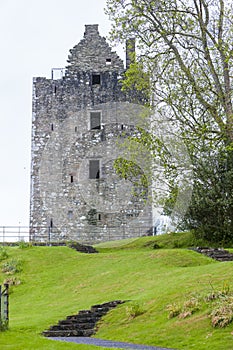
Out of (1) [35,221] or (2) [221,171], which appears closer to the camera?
(2) [221,171]

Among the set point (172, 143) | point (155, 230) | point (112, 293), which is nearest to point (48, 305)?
point (112, 293)

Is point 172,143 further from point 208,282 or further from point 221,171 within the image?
point 208,282

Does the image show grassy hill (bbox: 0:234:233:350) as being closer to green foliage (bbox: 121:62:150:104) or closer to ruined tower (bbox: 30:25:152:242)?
ruined tower (bbox: 30:25:152:242)

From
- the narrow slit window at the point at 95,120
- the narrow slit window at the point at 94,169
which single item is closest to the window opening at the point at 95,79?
the narrow slit window at the point at 95,120

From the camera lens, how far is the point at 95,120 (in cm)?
4106

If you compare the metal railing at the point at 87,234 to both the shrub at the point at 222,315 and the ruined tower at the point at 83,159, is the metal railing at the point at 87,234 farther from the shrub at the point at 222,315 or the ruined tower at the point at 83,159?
the shrub at the point at 222,315

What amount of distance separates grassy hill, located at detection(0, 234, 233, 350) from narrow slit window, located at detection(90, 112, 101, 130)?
32.8 feet

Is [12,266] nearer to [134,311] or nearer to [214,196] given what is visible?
[214,196]

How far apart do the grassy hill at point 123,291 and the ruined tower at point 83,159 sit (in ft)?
18.0

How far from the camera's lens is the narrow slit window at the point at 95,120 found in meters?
41.0

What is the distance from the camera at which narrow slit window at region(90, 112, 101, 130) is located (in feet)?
134

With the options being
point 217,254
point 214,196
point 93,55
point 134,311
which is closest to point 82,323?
point 134,311

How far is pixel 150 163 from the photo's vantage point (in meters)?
31.0

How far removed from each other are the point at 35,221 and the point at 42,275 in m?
13.0
